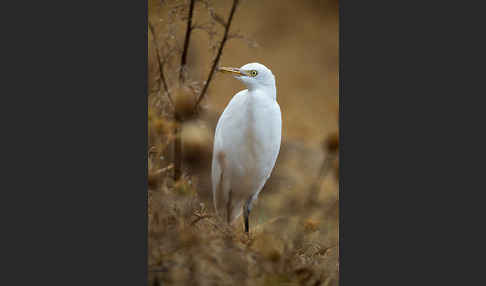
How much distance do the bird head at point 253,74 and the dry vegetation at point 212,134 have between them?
78 mm

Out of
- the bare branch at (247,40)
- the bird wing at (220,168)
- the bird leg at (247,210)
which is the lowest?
the bird leg at (247,210)

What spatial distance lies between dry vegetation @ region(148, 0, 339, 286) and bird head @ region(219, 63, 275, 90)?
0.08 m

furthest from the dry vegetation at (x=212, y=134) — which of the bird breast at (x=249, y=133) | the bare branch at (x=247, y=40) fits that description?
the bird breast at (x=249, y=133)

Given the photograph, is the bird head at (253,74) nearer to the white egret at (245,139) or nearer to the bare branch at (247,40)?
the white egret at (245,139)

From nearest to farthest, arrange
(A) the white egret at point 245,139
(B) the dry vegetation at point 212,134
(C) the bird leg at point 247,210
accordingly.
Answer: (B) the dry vegetation at point 212,134
(A) the white egret at point 245,139
(C) the bird leg at point 247,210

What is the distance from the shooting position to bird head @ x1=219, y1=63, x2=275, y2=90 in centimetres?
394

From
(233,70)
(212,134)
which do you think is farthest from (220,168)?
(233,70)

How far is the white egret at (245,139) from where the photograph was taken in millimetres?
3984

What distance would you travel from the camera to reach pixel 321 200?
411 centimetres

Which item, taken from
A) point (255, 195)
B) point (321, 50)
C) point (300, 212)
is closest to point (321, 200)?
point (300, 212)

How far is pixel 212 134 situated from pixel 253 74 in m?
0.54

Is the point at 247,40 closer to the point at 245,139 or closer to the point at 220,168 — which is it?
the point at 245,139

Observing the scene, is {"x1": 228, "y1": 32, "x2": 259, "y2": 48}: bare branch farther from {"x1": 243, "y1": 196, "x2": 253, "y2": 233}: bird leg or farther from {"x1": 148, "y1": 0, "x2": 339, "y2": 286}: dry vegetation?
{"x1": 243, "y1": 196, "x2": 253, "y2": 233}: bird leg

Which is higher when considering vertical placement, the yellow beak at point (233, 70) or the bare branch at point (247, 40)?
the bare branch at point (247, 40)
